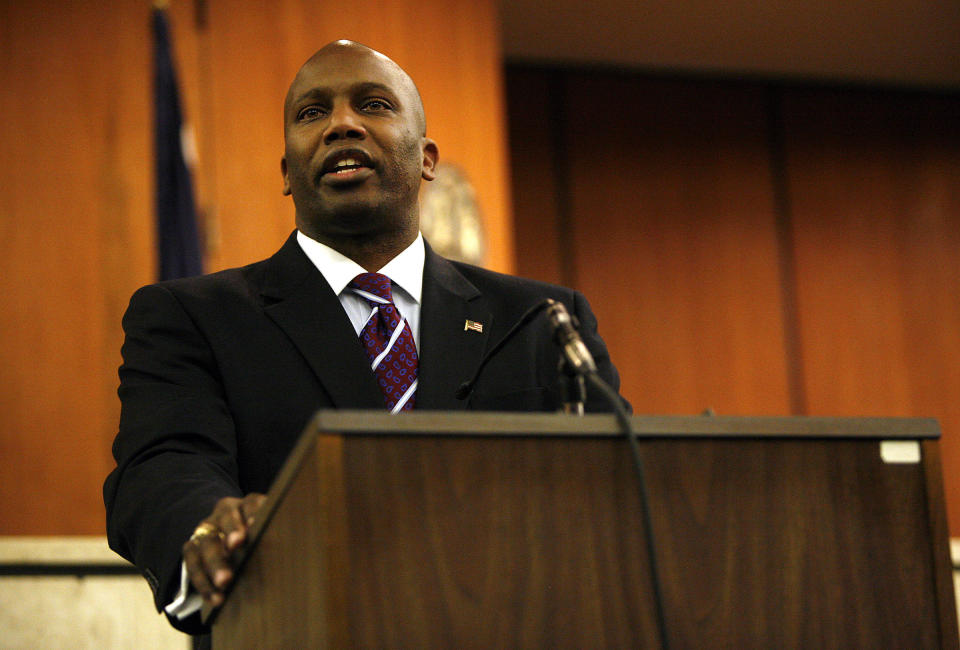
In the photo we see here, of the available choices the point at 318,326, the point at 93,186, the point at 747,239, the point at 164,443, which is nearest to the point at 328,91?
the point at 318,326

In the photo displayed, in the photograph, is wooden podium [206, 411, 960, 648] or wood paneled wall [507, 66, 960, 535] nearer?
wooden podium [206, 411, 960, 648]

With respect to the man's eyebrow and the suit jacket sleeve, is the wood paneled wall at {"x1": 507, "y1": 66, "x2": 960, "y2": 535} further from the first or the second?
the suit jacket sleeve

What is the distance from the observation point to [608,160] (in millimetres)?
6777

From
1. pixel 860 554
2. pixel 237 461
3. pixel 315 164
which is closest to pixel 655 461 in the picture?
pixel 860 554

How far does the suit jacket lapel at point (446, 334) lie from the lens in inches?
71.0

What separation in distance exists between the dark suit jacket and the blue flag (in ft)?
6.22

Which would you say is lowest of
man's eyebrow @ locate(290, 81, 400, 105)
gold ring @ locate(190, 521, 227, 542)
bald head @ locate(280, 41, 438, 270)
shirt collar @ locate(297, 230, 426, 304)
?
gold ring @ locate(190, 521, 227, 542)

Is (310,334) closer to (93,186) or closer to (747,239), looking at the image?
(93,186)

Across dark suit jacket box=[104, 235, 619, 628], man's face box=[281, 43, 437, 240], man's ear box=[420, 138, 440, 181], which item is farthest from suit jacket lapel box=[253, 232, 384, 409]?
man's ear box=[420, 138, 440, 181]

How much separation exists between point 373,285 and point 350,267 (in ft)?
0.23

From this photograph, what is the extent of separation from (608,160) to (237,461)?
5285mm

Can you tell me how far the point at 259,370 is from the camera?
1792mm

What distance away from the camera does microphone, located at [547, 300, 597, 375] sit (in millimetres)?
1324

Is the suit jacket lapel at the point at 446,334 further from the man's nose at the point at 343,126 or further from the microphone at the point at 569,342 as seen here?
the microphone at the point at 569,342
